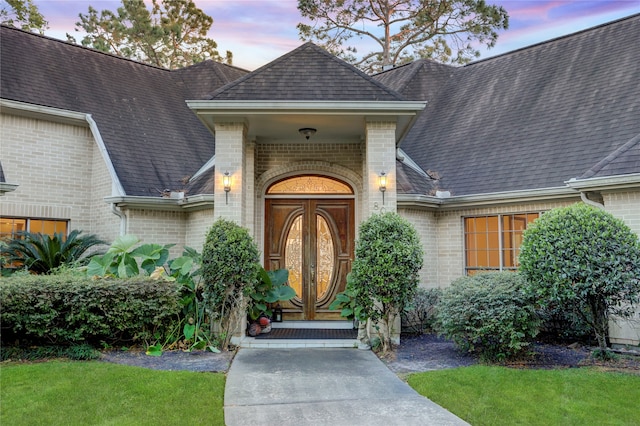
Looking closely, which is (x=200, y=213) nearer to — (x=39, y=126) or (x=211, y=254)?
(x=211, y=254)

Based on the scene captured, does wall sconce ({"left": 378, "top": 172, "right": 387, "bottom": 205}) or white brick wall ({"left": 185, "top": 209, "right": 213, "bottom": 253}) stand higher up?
wall sconce ({"left": 378, "top": 172, "right": 387, "bottom": 205})

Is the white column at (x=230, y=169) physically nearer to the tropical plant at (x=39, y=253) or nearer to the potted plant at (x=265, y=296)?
the potted plant at (x=265, y=296)

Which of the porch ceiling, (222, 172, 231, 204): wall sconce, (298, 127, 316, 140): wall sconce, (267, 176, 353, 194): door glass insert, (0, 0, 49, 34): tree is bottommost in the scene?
(222, 172, 231, 204): wall sconce

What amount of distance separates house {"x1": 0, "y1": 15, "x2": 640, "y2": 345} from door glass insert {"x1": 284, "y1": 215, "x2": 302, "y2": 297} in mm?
30

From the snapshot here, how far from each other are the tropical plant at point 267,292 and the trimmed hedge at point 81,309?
1.45 metres

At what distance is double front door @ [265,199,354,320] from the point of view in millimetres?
10070

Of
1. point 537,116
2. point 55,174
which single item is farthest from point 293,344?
point 537,116

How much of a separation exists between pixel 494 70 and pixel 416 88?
88.2 inches

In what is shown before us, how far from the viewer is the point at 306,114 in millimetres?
8516

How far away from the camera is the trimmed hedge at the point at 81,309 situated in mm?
7129

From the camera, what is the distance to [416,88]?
14.6 metres

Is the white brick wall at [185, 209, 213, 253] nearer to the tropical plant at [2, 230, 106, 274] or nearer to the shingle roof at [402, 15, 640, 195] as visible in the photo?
the tropical plant at [2, 230, 106, 274]

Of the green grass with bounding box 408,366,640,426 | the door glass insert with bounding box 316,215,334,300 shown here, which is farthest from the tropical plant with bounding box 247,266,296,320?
the green grass with bounding box 408,366,640,426

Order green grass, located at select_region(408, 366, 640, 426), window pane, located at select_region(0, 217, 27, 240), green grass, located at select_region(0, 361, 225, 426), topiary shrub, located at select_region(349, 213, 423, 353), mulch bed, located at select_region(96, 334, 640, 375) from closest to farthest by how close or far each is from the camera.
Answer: green grass, located at select_region(0, 361, 225, 426), green grass, located at select_region(408, 366, 640, 426), mulch bed, located at select_region(96, 334, 640, 375), topiary shrub, located at select_region(349, 213, 423, 353), window pane, located at select_region(0, 217, 27, 240)
